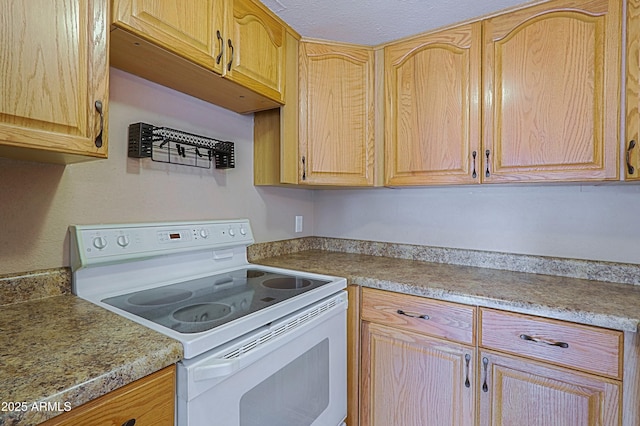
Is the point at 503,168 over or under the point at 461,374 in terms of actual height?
over

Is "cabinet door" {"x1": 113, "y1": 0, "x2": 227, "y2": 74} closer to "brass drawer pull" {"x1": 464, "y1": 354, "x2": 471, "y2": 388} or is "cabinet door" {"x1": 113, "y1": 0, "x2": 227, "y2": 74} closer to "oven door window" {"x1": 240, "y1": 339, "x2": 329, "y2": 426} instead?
"oven door window" {"x1": 240, "y1": 339, "x2": 329, "y2": 426}

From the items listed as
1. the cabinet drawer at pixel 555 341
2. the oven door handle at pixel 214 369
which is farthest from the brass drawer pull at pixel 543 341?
the oven door handle at pixel 214 369

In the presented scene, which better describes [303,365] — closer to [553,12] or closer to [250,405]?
[250,405]

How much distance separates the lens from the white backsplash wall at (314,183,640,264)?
57.1 inches

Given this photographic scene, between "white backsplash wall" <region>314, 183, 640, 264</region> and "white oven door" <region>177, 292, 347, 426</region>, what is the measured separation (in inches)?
31.6

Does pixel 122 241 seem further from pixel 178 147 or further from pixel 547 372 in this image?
pixel 547 372

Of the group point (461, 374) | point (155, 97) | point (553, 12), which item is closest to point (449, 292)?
point (461, 374)

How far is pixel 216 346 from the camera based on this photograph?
870 millimetres

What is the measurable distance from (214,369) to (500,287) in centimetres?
113

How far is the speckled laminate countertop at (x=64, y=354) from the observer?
57 cm

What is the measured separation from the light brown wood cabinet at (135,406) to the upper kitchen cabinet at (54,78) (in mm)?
614

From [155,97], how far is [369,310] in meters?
1.33

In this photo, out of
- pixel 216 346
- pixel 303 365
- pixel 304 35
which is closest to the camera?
pixel 216 346

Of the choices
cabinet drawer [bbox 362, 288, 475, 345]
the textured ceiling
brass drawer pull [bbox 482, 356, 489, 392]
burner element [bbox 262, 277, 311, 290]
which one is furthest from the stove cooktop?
the textured ceiling
